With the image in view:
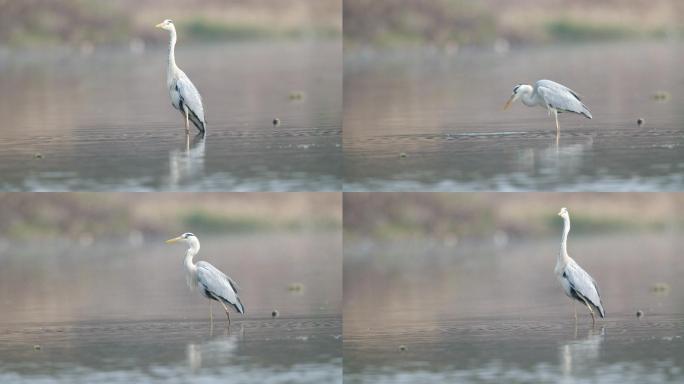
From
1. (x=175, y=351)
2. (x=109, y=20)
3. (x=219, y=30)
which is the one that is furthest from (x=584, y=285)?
(x=219, y=30)

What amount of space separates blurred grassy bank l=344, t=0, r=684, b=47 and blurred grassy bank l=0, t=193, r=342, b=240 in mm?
7664

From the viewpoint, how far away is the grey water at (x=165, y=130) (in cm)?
1970

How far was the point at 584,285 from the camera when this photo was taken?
19.8m

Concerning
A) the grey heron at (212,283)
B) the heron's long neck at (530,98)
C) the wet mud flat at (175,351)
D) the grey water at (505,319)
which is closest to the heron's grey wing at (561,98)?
the heron's long neck at (530,98)

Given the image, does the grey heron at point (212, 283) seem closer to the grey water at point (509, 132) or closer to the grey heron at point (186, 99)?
the grey water at point (509, 132)

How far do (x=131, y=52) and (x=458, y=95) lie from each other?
14.7 metres

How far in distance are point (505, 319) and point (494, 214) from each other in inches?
501

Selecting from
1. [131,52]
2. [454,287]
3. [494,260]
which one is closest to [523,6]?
[131,52]

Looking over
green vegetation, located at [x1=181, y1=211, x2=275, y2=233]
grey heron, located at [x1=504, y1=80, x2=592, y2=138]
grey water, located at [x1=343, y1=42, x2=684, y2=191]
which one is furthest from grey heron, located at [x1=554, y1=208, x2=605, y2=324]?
green vegetation, located at [x1=181, y1=211, x2=275, y2=233]

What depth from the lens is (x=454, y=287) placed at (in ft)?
77.8

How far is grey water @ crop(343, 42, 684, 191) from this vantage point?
64.2 feet

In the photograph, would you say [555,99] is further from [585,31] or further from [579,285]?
[585,31]

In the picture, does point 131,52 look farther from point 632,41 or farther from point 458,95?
point 458,95

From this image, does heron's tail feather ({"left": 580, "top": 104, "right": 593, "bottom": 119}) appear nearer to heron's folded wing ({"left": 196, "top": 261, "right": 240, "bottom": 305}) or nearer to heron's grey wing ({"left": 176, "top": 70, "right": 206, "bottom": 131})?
heron's grey wing ({"left": 176, "top": 70, "right": 206, "bottom": 131})
